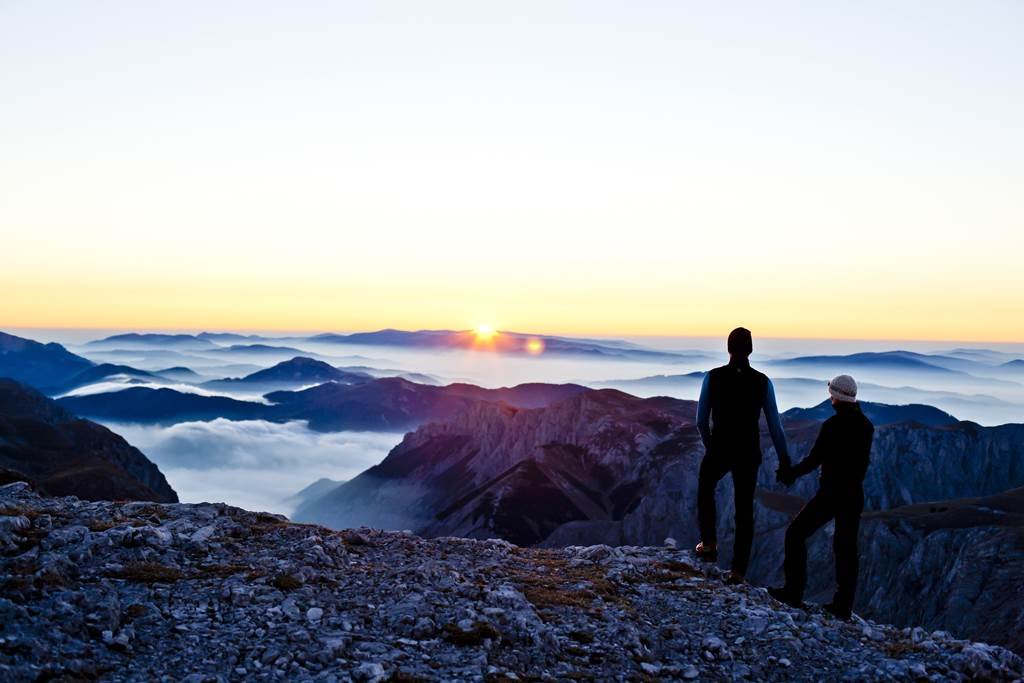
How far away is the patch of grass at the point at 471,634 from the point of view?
12047 millimetres

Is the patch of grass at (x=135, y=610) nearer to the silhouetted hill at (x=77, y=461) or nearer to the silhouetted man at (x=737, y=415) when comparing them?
the silhouetted man at (x=737, y=415)

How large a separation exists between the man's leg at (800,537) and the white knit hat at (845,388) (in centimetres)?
196

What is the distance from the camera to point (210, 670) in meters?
10.4

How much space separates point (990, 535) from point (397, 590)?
113805 millimetres

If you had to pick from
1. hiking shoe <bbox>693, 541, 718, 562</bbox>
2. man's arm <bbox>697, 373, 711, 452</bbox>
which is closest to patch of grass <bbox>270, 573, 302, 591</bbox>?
man's arm <bbox>697, 373, 711, 452</bbox>

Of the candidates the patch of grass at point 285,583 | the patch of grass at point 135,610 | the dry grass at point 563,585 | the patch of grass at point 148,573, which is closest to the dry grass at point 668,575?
the dry grass at point 563,585

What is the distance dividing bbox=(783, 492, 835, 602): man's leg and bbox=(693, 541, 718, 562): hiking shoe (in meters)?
1.60

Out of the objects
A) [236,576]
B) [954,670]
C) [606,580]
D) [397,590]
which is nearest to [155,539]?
[236,576]

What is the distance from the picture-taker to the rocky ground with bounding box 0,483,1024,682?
10.7 meters

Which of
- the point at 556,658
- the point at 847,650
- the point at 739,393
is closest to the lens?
the point at 556,658

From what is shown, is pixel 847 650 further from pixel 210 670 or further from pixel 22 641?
pixel 22 641

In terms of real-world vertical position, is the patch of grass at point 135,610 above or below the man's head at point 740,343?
below

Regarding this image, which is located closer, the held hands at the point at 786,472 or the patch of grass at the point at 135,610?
the patch of grass at the point at 135,610

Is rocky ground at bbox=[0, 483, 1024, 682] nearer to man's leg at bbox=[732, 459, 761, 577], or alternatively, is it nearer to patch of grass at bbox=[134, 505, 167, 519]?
man's leg at bbox=[732, 459, 761, 577]
